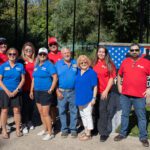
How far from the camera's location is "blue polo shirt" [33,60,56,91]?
251 inches

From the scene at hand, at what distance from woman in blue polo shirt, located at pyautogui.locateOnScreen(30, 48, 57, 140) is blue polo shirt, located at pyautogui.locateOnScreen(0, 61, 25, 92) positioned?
27 centimetres

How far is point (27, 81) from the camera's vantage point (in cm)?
685

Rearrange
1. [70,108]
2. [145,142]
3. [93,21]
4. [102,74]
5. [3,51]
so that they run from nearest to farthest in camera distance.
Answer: [145,142] < [102,74] < [70,108] < [3,51] < [93,21]

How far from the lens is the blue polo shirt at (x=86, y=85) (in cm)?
630

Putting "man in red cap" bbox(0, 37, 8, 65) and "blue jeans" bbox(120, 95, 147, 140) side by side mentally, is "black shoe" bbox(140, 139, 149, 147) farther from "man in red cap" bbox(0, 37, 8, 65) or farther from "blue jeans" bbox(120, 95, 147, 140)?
"man in red cap" bbox(0, 37, 8, 65)

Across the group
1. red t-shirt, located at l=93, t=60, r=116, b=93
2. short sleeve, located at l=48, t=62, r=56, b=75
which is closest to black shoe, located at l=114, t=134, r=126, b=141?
red t-shirt, located at l=93, t=60, r=116, b=93

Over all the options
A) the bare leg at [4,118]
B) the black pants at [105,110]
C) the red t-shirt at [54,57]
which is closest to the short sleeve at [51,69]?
the red t-shirt at [54,57]

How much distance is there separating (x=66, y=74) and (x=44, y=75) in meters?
0.36

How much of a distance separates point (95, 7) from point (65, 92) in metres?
18.1

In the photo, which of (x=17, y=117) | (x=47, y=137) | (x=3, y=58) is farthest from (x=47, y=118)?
(x=3, y=58)

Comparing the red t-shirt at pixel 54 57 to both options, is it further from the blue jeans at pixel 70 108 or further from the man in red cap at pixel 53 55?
the blue jeans at pixel 70 108

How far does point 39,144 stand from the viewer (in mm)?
6293

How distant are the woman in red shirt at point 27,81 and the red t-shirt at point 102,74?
115cm

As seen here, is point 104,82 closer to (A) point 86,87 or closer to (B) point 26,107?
(A) point 86,87
